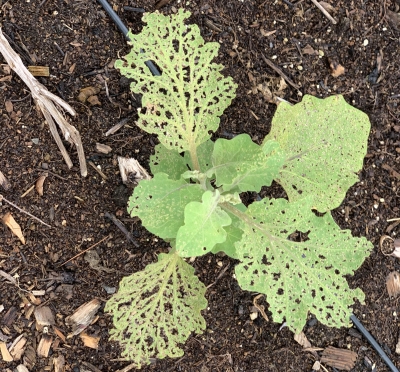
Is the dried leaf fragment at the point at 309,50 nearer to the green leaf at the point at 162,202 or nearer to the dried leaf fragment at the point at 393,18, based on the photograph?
the dried leaf fragment at the point at 393,18

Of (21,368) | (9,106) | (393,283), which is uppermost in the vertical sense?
(9,106)

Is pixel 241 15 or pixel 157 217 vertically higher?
pixel 241 15

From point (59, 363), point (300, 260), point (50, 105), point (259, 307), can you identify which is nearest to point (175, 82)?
point (50, 105)

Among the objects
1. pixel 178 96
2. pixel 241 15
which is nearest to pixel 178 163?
pixel 178 96

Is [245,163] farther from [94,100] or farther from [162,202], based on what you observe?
[94,100]

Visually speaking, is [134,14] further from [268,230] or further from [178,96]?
[268,230]

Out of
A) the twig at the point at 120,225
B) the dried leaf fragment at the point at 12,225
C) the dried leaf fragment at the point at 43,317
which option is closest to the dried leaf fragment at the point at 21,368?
the dried leaf fragment at the point at 43,317
